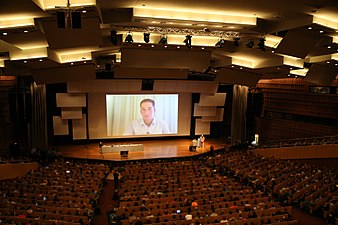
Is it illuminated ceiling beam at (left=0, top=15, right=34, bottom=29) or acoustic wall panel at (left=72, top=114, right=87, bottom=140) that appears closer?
illuminated ceiling beam at (left=0, top=15, right=34, bottom=29)

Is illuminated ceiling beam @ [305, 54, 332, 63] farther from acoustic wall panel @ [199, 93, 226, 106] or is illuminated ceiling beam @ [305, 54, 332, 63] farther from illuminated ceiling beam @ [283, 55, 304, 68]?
acoustic wall panel @ [199, 93, 226, 106]

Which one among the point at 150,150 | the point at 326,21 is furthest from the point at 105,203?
the point at 326,21

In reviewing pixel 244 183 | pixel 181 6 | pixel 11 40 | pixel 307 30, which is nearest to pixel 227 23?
pixel 181 6

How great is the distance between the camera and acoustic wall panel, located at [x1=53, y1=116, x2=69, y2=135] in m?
24.3

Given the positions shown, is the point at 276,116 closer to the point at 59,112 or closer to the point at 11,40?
the point at 59,112

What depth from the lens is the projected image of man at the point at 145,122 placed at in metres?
25.4

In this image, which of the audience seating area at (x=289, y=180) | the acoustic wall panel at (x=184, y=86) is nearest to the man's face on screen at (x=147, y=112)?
the acoustic wall panel at (x=184, y=86)

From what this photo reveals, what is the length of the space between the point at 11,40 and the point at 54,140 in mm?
15055

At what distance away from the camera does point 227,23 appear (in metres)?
10.5

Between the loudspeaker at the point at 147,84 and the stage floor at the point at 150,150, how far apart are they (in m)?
4.43

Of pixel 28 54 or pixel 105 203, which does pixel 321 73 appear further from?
pixel 28 54

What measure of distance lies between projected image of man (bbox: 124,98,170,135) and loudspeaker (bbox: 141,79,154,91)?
0.93 m

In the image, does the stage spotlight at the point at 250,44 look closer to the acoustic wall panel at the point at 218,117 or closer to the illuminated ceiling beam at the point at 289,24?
the illuminated ceiling beam at the point at 289,24

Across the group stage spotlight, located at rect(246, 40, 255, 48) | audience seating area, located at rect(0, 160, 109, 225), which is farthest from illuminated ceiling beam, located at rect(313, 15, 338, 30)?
audience seating area, located at rect(0, 160, 109, 225)
